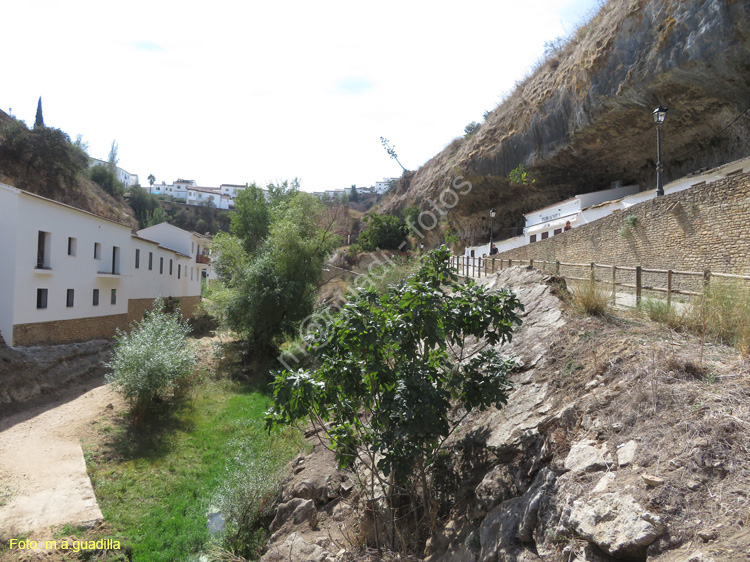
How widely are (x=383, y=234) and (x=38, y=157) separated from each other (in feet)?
94.1

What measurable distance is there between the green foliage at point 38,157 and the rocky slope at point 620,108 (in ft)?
106

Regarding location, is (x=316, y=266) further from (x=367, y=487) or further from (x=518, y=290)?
(x=367, y=487)

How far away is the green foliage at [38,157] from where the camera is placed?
107 ft

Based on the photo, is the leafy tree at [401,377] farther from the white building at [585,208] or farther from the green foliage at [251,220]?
the green foliage at [251,220]

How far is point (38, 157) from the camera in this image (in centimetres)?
3400

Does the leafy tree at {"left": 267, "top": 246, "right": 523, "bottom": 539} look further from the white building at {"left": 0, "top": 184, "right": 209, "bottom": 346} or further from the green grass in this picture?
the white building at {"left": 0, "top": 184, "right": 209, "bottom": 346}

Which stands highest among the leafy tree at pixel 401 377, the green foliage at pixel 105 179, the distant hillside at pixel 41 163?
the green foliage at pixel 105 179

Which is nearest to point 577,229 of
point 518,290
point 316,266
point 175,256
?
point 518,290

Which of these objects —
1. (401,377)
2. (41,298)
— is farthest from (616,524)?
(41,298)

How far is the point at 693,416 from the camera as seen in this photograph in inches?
140

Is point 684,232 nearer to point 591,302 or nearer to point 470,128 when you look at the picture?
point 591,302

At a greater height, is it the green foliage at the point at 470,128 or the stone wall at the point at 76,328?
the green foliage at the point at 470,128

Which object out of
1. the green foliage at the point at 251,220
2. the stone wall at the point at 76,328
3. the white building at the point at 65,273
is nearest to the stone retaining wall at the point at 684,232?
the white building at the point at 65,273

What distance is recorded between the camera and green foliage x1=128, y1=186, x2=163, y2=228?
57.1 metres
